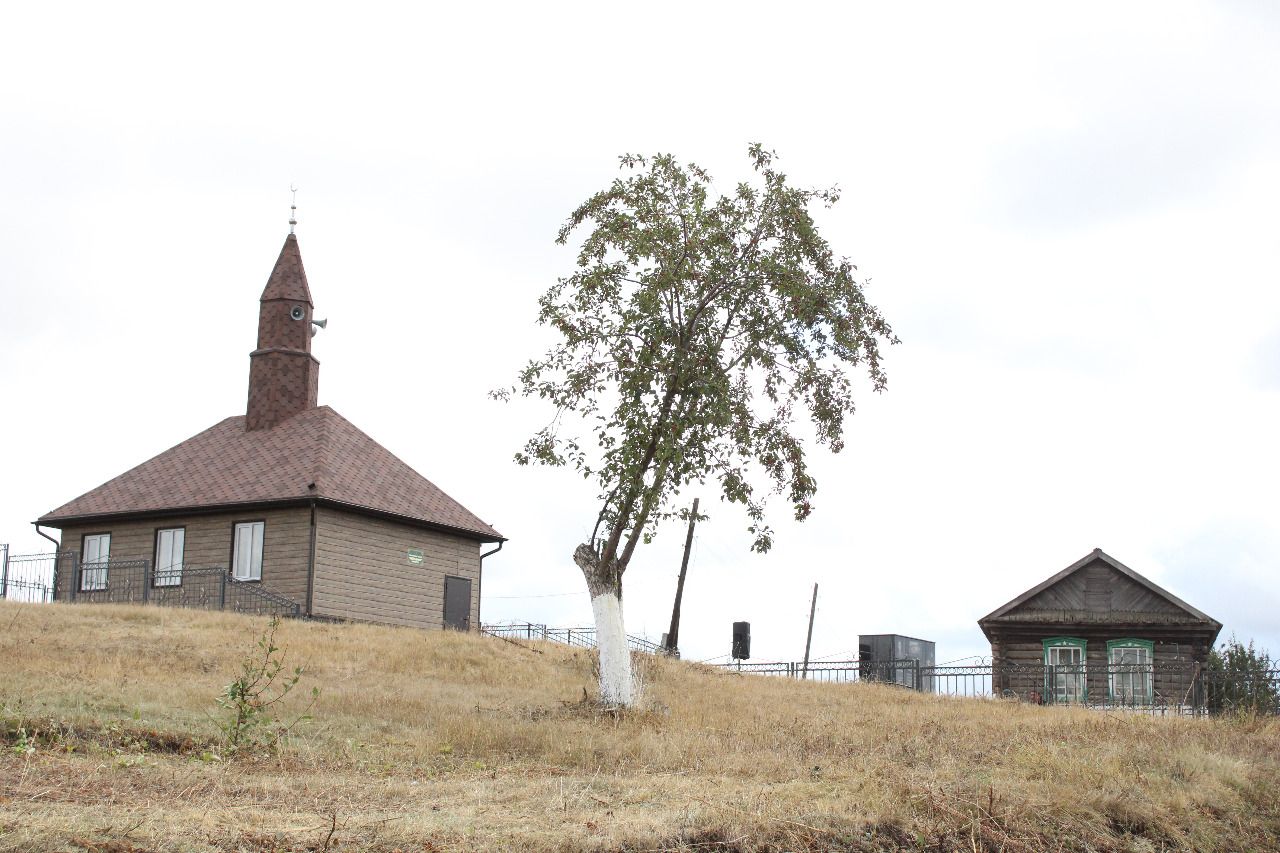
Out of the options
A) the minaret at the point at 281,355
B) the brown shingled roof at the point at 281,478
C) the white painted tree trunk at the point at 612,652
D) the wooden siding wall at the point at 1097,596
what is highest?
the minaret at the point at 281,355

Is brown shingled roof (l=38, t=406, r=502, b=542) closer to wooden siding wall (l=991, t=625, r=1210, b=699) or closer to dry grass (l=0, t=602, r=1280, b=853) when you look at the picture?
dry grass (l=0, t=602, r=1280, b=853)

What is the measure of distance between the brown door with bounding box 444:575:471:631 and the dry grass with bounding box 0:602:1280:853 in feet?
40.6

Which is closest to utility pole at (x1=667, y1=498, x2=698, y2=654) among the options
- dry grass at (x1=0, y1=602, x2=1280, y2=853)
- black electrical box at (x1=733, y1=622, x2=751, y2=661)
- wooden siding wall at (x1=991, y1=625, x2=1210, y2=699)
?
black electrical box at (x1=733, y1=622, x2=751, y2=661)

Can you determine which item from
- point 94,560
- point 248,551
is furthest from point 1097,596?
point 94,560

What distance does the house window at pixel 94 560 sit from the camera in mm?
34094

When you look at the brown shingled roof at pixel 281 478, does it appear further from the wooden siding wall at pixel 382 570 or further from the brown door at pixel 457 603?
the brown door at pixel 457 603

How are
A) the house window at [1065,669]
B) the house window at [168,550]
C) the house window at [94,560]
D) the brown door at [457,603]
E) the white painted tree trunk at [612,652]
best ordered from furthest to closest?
the brown door at [457,603], the house window at [94,560], the house window at [168,550], the house window at [1065,669], the white painted tree trunk at [612,652]

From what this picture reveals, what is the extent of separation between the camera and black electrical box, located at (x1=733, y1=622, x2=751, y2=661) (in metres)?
43.5

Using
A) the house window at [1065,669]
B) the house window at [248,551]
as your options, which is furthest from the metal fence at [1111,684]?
the house window at [248,551]

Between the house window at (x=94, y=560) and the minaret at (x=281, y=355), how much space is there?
534 centimetres

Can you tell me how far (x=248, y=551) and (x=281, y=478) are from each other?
2119mm

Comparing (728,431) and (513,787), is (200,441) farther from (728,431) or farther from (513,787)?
(513,787)

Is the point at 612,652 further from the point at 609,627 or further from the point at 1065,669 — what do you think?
the point at 1065,669

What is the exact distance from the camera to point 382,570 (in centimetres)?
3391
